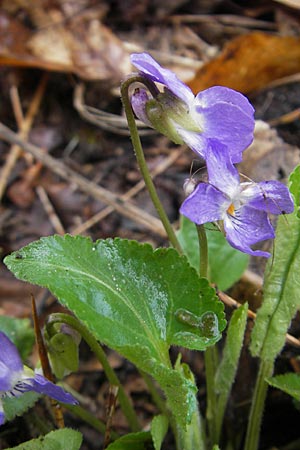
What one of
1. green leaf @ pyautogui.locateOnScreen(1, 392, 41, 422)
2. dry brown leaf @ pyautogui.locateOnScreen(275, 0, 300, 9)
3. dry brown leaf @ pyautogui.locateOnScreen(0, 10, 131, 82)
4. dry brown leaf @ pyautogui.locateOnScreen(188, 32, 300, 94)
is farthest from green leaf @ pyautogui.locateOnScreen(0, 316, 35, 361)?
dry brown leaf @ pyautogui.locateOnScreen(275, 0, 300, 9)

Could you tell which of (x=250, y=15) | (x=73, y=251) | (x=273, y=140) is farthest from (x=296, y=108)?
(x=73, y=251)

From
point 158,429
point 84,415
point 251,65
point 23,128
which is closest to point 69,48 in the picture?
point 23,128

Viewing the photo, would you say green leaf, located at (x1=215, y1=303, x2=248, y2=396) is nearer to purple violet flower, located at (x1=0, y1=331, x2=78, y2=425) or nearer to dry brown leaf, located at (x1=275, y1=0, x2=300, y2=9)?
purple violet flower, located at (x1=0, y1=331, x2=78, y2=425)

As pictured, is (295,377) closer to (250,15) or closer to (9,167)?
(9,167)

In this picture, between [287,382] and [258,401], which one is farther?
[258,401]

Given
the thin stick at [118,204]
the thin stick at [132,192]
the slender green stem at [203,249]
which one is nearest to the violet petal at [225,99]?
the slender green stem at [203,249]

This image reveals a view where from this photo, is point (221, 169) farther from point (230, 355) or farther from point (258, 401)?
point (258, 401)
